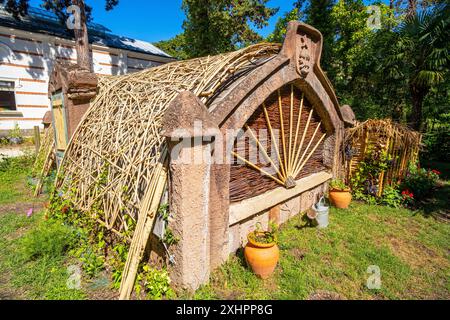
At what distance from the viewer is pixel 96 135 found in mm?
4754

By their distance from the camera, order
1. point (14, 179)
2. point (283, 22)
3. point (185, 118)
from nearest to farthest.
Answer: point (185, 118) → point (14, 179) → point (283, 22)

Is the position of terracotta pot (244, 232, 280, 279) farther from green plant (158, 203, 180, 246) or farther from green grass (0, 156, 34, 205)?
green grass (0, 156, 34, 205)

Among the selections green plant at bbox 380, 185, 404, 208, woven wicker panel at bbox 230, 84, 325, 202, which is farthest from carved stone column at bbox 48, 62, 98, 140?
green plant at bbox 380, 185, 404, 208

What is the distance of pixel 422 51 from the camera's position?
8516 millimetres

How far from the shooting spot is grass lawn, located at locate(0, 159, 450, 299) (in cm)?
338

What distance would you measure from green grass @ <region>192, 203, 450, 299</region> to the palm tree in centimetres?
529

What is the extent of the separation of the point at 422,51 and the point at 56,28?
15.8 meters

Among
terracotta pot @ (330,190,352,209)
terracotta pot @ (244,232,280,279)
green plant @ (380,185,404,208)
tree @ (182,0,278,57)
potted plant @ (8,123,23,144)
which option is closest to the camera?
terracotta pot @ (244,232,280,279)

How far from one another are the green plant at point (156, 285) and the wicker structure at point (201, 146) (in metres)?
0.13

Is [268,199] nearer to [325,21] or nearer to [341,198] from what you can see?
[341,198]

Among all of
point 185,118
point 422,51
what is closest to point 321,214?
point 185,118

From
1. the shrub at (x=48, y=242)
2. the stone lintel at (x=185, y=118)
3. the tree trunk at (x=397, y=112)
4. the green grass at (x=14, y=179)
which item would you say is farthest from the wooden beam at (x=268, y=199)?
the tree trunk at (x=397, y=112)

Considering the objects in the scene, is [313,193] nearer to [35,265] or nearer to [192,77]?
[192,77]
